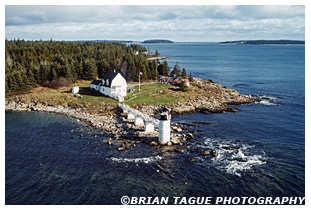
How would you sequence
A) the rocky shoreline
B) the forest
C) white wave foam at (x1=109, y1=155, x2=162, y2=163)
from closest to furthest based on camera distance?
white wave foam at (x1=109, y1=155, x2=162, y2=163)
the rocky shoreline
the forest

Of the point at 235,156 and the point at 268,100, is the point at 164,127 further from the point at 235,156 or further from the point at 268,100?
the point at 268,100

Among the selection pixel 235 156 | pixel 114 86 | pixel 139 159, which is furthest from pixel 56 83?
pixel 235 156

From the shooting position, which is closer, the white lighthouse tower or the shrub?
the white lighthouse tower

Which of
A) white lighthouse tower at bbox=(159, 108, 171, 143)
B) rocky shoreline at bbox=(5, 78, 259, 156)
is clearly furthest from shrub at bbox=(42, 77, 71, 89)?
white lighthouse tower at bbox=(159, 108, 171, 143)

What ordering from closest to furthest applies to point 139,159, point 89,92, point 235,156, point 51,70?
point 139,159
point 235,156
point 89,92
point 51,70

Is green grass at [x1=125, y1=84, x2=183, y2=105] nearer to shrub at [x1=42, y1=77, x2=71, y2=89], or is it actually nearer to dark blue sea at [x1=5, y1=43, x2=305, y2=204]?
dark blue sea at [x1=5, y1=43, x2=305, y2=204]

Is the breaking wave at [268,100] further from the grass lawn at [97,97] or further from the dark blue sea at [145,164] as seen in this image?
the grass lawn at [97,97]

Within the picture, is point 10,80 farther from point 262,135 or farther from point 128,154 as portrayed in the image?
point 262,135

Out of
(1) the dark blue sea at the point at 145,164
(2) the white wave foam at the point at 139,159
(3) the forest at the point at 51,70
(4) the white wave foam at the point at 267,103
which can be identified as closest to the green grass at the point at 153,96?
(3) the forest at the point at 51,70
